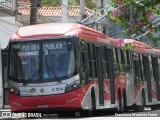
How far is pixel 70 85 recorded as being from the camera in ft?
65.5

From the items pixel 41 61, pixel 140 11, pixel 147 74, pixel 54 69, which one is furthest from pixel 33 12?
pixel 140 11

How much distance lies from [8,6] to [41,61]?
477 inches

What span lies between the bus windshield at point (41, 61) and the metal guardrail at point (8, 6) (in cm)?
972

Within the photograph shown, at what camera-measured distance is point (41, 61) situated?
20359 mm

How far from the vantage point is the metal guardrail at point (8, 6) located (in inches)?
1208

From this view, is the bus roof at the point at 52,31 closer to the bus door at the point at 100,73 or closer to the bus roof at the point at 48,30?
the bus roof at the point at 48,30

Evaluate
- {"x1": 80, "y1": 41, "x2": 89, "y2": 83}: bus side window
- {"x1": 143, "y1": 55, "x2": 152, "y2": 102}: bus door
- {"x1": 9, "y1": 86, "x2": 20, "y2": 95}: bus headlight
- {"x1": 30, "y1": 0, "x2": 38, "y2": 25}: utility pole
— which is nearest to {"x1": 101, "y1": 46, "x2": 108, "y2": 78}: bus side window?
{"x1": 80, "y1": 41, "x2": 89, "y2": 83}: bus side window

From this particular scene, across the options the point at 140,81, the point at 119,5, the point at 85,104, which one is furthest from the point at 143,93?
the point at 119,5

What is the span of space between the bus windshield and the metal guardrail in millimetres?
9720

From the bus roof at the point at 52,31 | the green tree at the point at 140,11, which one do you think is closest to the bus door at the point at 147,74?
the bus roof at the point at 52,31

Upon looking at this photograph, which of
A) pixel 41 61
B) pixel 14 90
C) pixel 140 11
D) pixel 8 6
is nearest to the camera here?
pixel 140 11

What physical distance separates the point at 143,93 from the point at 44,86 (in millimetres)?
10582

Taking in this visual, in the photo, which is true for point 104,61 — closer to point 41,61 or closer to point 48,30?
point 48,30

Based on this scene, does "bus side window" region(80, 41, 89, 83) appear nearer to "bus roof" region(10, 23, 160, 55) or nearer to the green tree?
"bus roof" region(10, 23, 160, 55)
